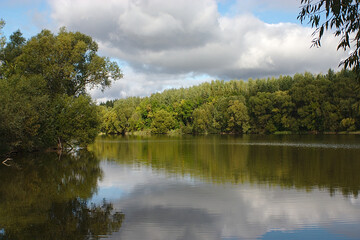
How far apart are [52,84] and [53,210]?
32.9m

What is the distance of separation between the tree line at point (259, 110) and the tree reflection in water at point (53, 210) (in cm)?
4288

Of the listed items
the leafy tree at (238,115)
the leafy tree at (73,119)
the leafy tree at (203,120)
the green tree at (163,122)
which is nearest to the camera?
the leafy tree at (73,119)

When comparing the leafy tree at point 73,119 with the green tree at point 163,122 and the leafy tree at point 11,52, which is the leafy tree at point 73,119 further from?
the green tree at point 163,122

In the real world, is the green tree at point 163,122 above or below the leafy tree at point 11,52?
below

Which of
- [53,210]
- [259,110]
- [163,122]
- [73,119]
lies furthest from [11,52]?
[163,122]

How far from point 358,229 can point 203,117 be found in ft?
333

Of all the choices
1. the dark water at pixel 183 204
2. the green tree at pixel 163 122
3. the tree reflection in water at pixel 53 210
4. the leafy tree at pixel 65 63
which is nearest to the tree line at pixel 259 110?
the green tree at pixel 163 122

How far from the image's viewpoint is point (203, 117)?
4365 inches

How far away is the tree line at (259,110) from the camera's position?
82.1 m

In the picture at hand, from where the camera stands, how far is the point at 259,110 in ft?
320

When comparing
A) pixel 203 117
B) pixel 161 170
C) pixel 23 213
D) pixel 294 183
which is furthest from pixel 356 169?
pixel 203 117

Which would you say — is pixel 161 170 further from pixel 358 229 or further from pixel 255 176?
pixel 358 229

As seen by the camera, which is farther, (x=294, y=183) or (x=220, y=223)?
(x=294, y=183)

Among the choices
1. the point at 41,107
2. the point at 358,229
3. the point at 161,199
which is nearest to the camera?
the point at 358,229
